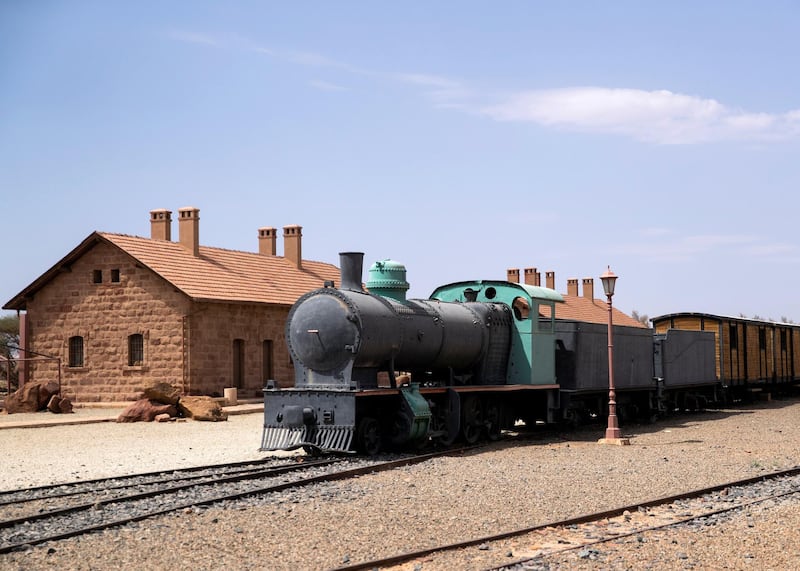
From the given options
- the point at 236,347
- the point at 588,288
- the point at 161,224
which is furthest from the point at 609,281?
the point at 588,288

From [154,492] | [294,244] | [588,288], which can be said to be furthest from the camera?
[588,288]

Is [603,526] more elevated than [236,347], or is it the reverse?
[236,347]

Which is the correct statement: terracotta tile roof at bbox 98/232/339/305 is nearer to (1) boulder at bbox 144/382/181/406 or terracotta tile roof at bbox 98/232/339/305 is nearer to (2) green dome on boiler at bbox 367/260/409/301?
(1) boulder at bbox 144/382/181/406

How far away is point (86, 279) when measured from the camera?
2898 centimetres

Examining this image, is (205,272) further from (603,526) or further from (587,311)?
(587,311)

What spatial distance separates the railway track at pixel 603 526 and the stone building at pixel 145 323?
1847cm

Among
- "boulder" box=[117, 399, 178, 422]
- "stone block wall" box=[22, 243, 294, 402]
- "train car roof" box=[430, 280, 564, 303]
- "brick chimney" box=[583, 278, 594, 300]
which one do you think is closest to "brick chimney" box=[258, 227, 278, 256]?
"stone block wall" box=[22, 243, 294, 402]

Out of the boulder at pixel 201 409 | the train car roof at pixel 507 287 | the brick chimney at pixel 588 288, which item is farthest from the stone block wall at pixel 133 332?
the brick chimney at pixel 588 288

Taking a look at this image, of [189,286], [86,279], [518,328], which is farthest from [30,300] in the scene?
[518,328]

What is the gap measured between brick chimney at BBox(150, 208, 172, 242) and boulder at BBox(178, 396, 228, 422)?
9419 mm

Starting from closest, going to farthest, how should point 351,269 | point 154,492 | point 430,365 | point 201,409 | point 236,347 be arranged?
point 154,492 → point 351,269 → point 430,365 → point 201,409 → point 236,347

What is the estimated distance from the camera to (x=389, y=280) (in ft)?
53.5

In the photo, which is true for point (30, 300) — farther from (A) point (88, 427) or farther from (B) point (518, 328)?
(B) point (518, 328)

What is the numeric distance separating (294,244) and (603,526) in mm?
28247
